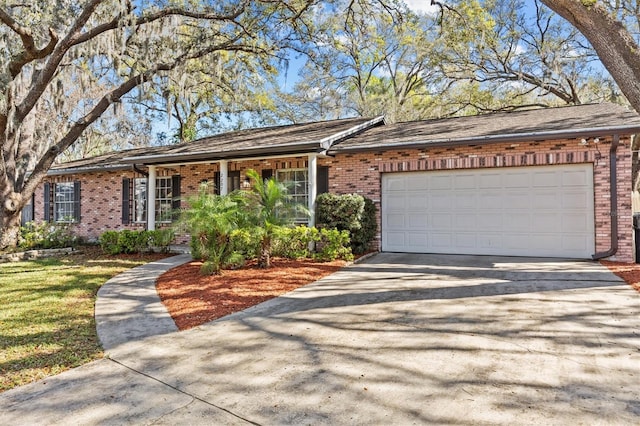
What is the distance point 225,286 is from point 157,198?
8.17 m

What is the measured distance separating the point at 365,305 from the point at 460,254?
5.12m

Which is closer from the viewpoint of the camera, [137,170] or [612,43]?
[612,43]

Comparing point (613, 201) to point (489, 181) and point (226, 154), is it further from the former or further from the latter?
point (226, 154)

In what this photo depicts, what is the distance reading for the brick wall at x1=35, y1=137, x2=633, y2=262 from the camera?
27.0 feet

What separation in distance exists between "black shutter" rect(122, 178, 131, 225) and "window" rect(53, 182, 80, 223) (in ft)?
7.93

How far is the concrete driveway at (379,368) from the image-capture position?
2.63 m

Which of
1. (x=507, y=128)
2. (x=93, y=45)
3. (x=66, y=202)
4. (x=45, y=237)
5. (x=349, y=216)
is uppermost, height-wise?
(x=93, y=45)

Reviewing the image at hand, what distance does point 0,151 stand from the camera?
10992mm

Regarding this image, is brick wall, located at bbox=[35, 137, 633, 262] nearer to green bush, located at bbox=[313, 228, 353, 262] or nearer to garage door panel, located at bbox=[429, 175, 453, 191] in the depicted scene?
garage door panel, located at bbox=[429, 175, 453, 191]

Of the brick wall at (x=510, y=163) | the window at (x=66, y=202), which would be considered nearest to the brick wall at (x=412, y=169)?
the brick wall at (x=510, y=163)

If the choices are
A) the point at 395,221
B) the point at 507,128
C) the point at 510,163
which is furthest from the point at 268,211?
the point at 507,128

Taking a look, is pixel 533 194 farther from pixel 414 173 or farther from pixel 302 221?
pixel 302 221

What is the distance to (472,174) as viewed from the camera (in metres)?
9.54

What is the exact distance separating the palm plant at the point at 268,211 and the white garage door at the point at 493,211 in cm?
319
